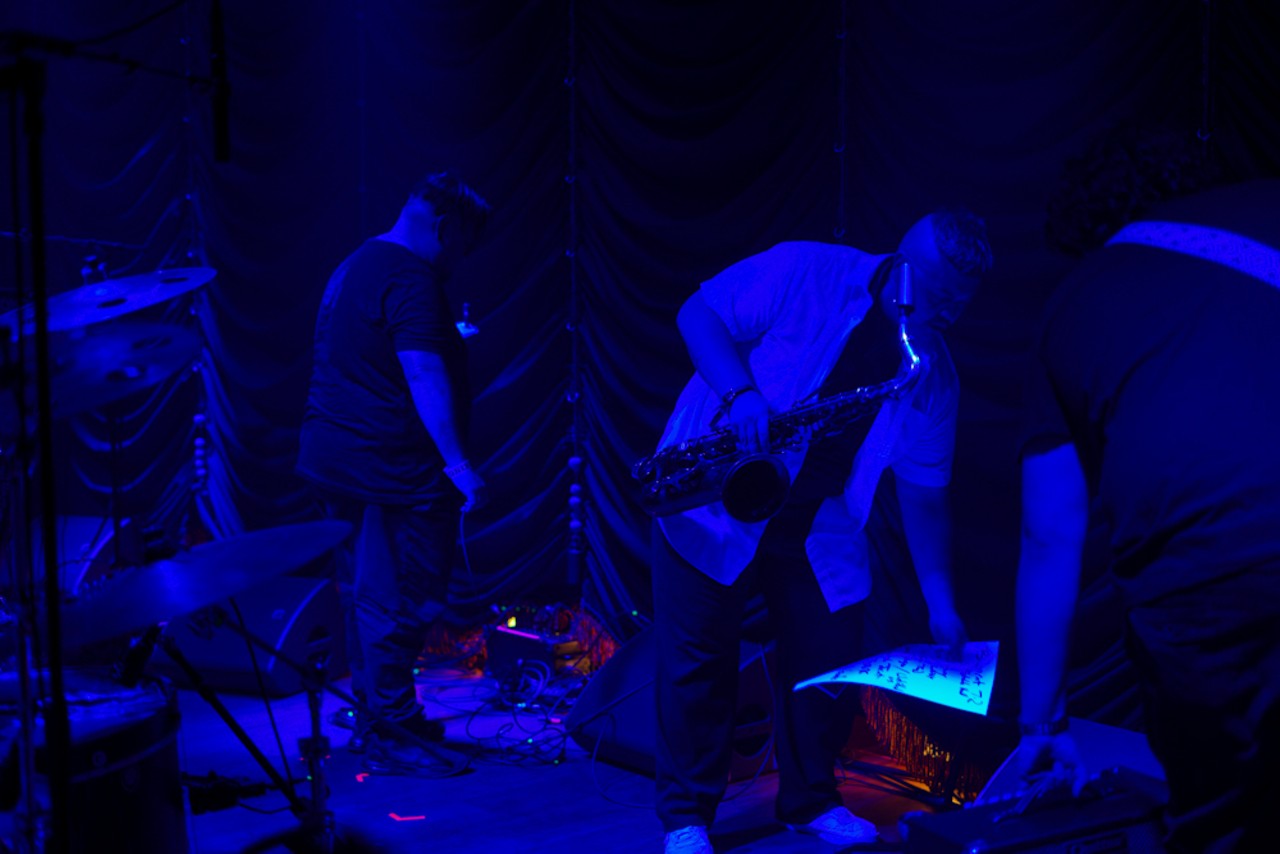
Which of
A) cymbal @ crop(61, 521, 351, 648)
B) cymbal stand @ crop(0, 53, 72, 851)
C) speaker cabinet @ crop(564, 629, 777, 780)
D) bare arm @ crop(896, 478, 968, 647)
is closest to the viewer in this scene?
cymbal stand @ crop(0, 53, 72, 851)

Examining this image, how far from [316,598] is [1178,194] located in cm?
405

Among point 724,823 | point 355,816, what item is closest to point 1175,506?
point 724,823

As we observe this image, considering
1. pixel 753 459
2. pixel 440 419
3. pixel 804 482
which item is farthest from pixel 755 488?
pixel 440 419

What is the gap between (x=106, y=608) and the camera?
2115 mm

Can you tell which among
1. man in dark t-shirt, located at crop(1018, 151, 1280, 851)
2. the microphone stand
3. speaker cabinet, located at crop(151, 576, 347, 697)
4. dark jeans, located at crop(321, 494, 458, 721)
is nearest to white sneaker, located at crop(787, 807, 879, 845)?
dark jeans, located at crop(321, 494, 458, 721)

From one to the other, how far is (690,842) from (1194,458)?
1.84 meters

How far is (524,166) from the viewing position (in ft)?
18.0

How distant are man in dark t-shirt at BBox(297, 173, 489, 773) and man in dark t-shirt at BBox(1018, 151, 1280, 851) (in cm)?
243

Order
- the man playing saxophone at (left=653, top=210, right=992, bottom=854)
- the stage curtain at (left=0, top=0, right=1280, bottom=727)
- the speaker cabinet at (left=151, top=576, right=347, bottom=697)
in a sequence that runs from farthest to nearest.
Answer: the speaker cabinet at (left=151, top=576, right=347, bottom=697) < the stage curtain at (left=0, top=0, right=1280, bottom=727) < the man playing saxophone at (left=653, top=210, right=992, bottom=854)

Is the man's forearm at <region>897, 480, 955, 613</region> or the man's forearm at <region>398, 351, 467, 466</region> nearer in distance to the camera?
the man's forearm at <region>897, 480, 955, 613</region>

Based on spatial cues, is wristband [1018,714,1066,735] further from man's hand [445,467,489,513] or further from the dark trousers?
man's hand [445,467,489,513]

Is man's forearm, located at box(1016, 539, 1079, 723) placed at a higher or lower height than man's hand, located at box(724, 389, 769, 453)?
lower

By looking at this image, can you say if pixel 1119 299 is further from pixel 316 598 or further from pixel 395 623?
pixel 316 598

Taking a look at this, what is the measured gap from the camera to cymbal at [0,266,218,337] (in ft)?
8.33
